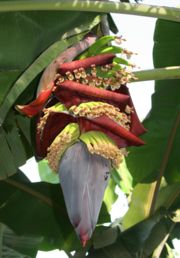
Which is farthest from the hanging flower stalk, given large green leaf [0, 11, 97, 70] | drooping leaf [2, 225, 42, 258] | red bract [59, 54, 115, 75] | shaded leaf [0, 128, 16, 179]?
drooping leaf [2, 225, 42, 258]

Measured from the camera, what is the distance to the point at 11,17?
1574 millimetres

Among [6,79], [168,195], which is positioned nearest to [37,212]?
[168,195]

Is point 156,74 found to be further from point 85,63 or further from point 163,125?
point 163,125

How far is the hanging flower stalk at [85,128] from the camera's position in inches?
38.3

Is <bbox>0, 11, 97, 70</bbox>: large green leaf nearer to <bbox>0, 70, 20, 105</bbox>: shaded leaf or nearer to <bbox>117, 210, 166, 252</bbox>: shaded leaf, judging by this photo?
<bbox>0, 70, 20, 105</bbox>: shaded leaf

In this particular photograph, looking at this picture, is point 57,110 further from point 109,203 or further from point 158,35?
point 109,203

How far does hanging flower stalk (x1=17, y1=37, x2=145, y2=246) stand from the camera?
3.19 feet

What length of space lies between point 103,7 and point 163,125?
0.94m

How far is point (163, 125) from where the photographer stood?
2.18m

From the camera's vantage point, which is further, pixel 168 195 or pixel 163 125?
pixel 168 195

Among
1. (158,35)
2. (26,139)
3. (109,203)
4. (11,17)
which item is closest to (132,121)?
(11,17)

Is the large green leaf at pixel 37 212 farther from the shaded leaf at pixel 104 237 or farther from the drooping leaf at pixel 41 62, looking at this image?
the drooping leaf at pixel 41 62

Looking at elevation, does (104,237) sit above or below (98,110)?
below

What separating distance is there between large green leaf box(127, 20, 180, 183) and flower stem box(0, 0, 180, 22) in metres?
0.70
